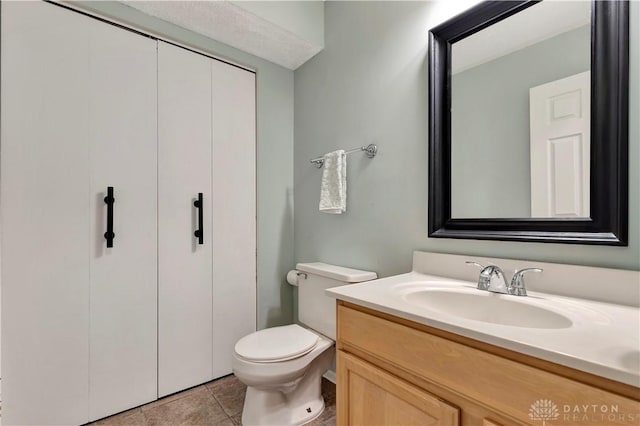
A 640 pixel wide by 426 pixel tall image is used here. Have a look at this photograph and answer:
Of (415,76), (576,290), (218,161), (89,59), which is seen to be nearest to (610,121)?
(576,290)

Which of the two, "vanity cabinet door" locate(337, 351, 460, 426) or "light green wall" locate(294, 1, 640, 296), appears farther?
"light green wall" locate(294, 1, 640, 296)

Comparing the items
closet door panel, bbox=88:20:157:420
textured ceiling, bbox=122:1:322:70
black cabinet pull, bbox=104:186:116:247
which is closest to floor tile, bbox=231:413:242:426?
closet door panel, bbox=88:20:157:420

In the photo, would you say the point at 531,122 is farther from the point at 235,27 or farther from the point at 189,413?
the point at 189,413

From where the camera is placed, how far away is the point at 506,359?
2.26 feet

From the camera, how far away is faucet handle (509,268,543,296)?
1.01m

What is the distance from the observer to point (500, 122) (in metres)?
1.20

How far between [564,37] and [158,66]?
6.03 feet

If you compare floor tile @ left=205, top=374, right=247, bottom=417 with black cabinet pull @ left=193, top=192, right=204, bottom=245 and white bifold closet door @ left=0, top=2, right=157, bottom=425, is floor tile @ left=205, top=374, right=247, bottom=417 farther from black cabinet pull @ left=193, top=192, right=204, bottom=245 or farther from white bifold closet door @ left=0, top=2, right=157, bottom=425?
black cabinet pull @ left=193, top=192, right=204, bottom=245

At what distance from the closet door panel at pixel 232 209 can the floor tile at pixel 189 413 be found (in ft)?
0.70

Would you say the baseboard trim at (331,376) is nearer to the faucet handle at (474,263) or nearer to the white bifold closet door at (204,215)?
the white bifold closet door at (204,215)

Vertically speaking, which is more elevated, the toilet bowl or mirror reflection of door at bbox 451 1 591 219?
mirror reflection of door at bbox 451 1 591 219

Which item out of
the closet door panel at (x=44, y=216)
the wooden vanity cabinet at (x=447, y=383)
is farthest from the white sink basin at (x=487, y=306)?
the closet door panel at (x=44, y=216)

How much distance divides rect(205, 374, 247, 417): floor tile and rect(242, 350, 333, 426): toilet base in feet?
0.46

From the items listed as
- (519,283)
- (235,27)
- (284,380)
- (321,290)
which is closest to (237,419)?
(284,380)
